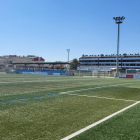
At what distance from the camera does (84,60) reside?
5566 inches

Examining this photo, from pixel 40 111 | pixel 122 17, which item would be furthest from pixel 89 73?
pixel 40 111

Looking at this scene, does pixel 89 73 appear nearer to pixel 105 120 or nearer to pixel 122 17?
pixel 122 17

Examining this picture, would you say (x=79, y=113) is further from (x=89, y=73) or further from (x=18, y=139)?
(x=89, y=73)

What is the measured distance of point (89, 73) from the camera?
2103 inches

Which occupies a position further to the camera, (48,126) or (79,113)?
(79,113)

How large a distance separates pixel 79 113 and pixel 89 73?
157 ft

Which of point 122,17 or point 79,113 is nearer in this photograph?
point 79,113

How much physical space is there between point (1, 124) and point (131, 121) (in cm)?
328

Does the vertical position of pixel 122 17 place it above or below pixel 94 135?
above

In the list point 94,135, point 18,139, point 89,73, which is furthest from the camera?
point 89,73

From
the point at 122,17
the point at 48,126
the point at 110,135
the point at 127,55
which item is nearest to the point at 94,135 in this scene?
the point at 110,135

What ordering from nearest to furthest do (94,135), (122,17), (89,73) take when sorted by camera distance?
(94,135) < (122,17) < (89,73)

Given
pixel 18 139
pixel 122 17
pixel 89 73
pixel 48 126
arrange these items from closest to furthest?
pixel 18 139, pixel 48 126, pixel 122 17, pixel 89 73

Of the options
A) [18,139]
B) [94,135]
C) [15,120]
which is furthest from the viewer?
[15,120]
